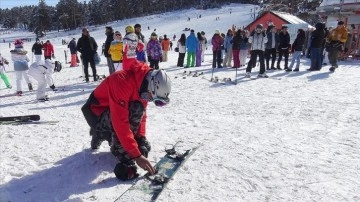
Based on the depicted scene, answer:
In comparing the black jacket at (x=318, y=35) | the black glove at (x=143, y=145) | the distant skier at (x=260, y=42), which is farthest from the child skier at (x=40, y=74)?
the black jacket at (x=318, y=35)

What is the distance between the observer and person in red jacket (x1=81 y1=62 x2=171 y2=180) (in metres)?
3.34

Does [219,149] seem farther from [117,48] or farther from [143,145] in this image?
[117,48]

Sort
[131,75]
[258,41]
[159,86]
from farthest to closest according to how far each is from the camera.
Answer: [258,41], [131,75], [159,86]

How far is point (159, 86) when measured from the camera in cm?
333

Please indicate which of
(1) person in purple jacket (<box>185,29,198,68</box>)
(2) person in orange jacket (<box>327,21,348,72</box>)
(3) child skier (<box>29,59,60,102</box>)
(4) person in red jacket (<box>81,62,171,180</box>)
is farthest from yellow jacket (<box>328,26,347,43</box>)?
(4) person in red jacket (<box>81,62,171,180</box>)

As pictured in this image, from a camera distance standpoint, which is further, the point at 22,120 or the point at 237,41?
the point at 237,41

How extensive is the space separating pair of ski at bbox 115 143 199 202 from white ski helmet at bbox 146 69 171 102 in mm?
951

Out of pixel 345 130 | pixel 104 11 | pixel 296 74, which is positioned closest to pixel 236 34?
pixel 296 74

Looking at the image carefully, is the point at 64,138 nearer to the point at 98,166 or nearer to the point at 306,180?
the point at 98,166

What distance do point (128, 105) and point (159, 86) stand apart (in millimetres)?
528

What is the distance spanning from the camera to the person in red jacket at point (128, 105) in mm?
3344

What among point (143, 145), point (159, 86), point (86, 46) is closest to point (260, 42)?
point (86, 46)

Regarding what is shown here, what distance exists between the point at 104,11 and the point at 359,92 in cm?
9658

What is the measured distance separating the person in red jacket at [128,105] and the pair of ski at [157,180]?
7.8 inches
